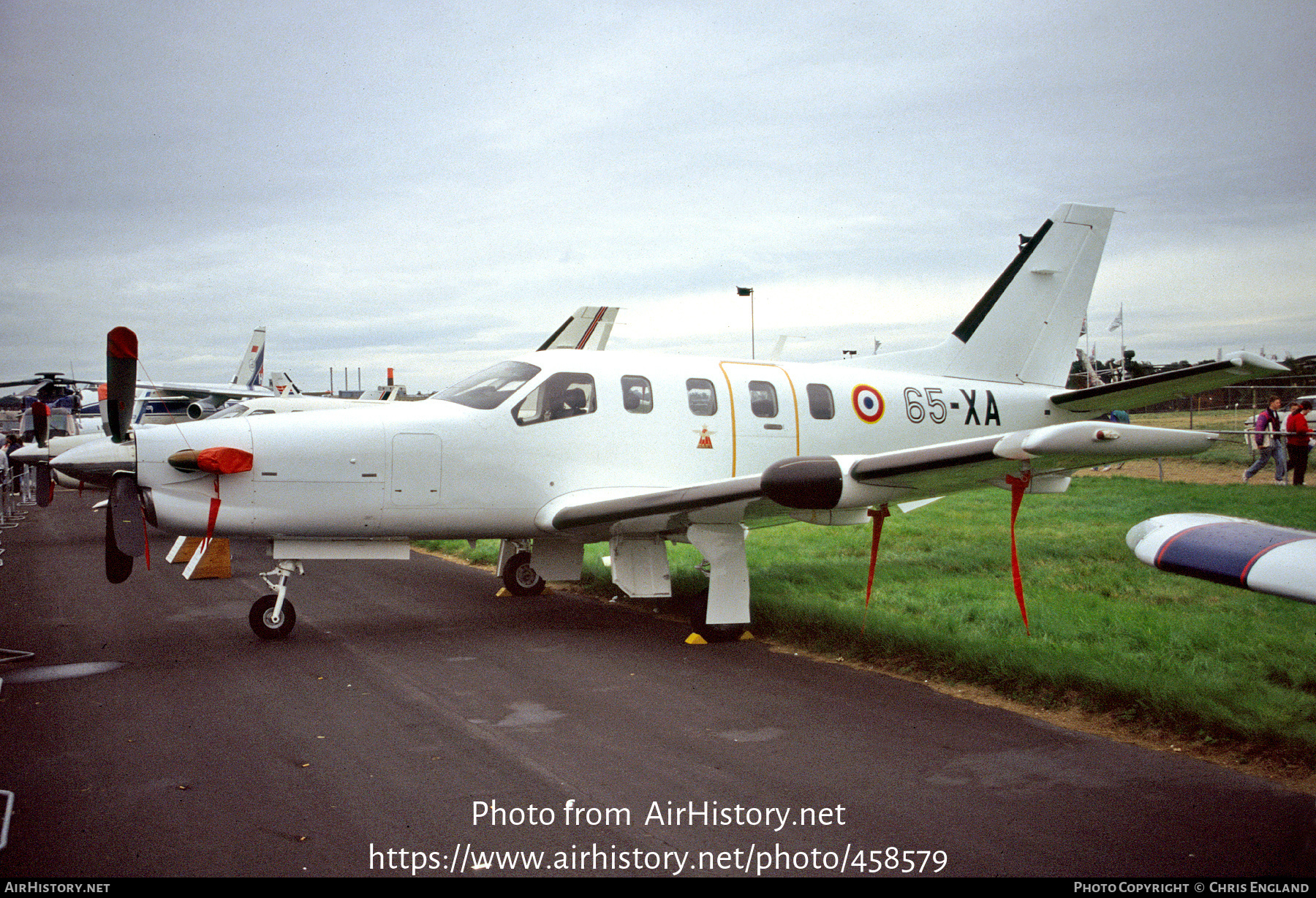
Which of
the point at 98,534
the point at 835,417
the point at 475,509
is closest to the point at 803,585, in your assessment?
the point at 835,417

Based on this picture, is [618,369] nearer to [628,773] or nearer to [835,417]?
[835,417]

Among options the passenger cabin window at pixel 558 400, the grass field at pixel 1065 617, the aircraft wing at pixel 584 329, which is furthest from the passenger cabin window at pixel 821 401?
the aircraft wing at pixel 584 329

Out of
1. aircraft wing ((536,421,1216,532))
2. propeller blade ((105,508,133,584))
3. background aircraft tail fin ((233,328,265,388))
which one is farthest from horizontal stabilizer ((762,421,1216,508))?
background aircraft tail fin ((233,328,265,388))

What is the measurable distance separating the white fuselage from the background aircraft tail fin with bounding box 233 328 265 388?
121ft

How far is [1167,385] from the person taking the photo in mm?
7770

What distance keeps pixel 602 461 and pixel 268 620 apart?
Result: 3302 millimetres

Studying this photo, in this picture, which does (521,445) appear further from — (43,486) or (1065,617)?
(43,486)

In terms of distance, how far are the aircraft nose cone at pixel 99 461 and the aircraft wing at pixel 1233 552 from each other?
729cm

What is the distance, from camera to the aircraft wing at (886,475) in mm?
5117

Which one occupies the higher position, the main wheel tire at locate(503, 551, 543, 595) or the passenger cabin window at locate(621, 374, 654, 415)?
the passenger cabin window at locate(621, 374, 654, 415)

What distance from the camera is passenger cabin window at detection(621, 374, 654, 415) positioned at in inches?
342

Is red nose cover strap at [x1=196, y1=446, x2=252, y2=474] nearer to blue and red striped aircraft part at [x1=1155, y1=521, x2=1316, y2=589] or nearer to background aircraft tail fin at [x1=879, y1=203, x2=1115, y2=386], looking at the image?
blue and red striped aircraft part at [x1=1155, y1=521, x2=1316, y2=589]

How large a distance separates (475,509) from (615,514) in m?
1.48

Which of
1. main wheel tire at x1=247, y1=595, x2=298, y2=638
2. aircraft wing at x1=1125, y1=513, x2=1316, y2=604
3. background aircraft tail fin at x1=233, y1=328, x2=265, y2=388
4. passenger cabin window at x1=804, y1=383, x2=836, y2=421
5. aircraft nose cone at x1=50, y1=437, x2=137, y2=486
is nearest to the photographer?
aircraft wing at x1=1125, y1=513, x2=1316, y2=604
